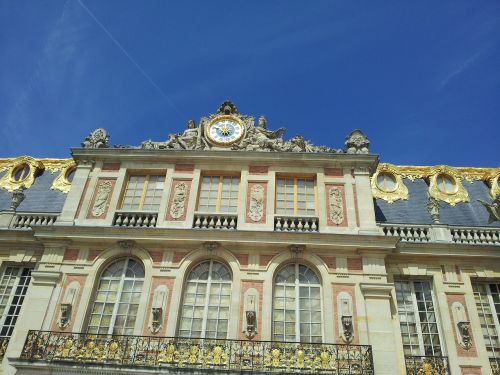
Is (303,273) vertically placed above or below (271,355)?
above

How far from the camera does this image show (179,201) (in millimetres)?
15266

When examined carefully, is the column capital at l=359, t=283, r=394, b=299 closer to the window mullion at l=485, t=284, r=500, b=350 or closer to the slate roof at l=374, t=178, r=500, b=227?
the window mullion at l=485, t=284, r=500, b=350

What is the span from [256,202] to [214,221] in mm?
1440

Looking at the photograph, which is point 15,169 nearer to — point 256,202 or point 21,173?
point 21,173

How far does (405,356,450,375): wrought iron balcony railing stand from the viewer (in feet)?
41.0

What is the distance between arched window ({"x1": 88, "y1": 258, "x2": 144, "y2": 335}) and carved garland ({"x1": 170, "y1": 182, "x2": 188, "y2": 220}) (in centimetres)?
185

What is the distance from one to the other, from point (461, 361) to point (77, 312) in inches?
399

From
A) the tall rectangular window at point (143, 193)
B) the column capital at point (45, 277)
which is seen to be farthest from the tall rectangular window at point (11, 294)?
the tall rectangular window at point (143, 193)

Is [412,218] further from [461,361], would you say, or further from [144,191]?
[144,191]

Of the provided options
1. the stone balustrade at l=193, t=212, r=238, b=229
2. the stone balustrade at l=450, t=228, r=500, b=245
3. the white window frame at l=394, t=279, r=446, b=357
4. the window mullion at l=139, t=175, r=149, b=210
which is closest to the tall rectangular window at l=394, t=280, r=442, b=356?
the white window frame at l=394, t=279, r=446, b=357

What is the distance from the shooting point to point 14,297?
14.4 metres

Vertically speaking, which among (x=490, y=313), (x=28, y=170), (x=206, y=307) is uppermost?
(x=28, y=170)

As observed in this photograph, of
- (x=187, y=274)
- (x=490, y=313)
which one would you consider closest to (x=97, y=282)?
(x=187, y=274)

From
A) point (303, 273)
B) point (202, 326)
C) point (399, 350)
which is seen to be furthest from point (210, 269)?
point (399, 350)
